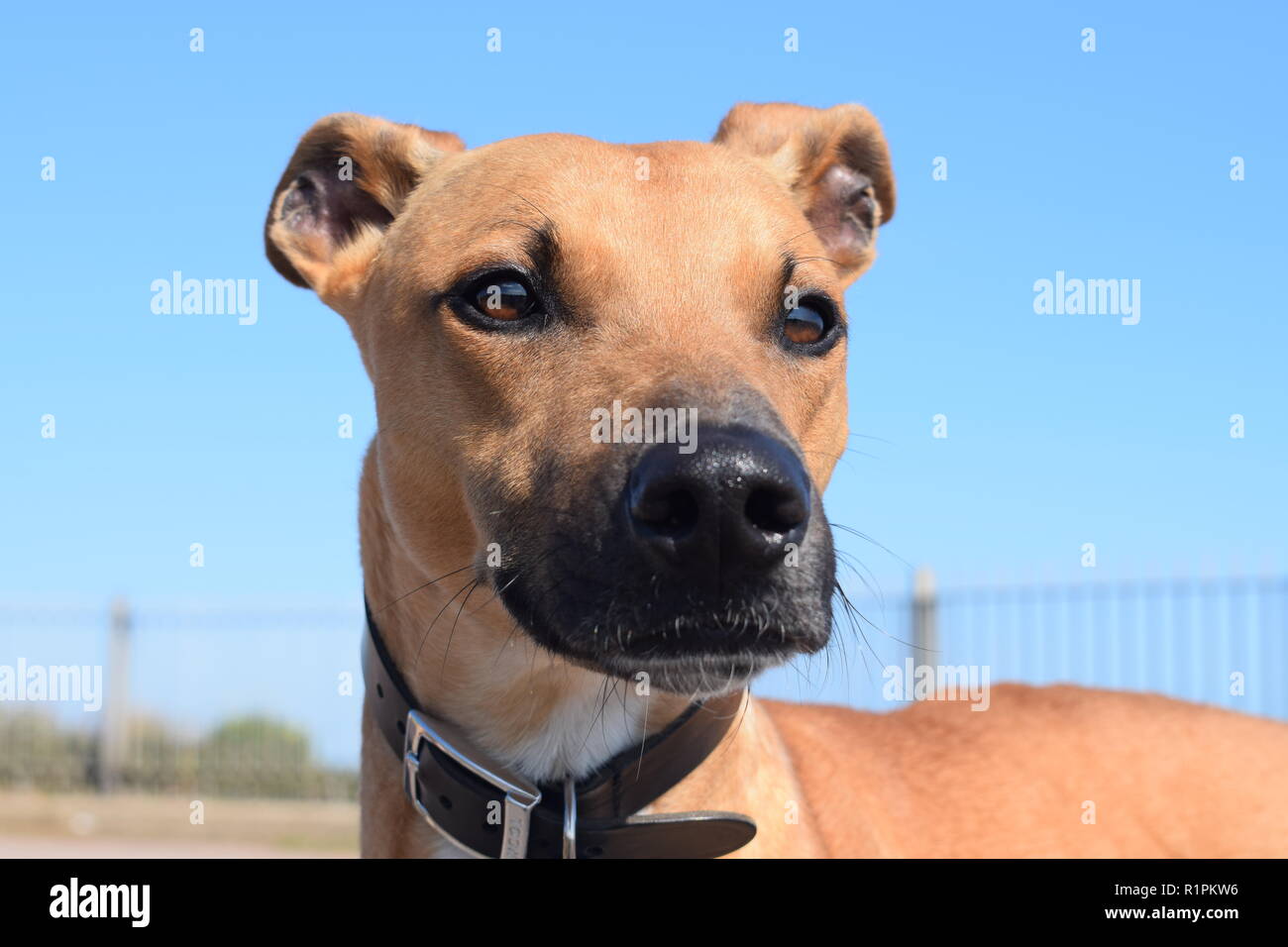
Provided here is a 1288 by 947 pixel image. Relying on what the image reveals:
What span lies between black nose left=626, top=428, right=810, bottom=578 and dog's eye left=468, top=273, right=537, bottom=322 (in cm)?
95

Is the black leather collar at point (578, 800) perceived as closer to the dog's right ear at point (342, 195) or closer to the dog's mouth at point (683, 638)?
the dog's mouth at point (683, 638)

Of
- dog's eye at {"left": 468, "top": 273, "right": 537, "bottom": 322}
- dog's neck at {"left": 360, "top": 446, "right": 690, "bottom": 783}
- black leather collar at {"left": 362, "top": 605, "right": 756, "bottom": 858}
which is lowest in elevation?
black leather collar at {"left": 362, "top": 605, "right": 756, "bottom": 858}

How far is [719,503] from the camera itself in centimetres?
249

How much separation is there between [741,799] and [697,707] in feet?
0.99

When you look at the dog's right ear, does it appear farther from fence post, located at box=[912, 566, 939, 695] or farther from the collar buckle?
fence post, located at box=[912, 566, 939, 695]

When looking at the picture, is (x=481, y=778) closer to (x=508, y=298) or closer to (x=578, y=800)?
(x=578, y=800)

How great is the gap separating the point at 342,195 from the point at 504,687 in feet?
6.81

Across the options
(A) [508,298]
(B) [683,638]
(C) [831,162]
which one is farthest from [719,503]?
(C) [831,162]

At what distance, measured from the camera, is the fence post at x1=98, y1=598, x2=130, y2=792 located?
1697 cm

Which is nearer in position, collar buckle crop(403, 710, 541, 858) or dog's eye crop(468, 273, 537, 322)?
collar buckle crop(403, 710, 541, 858)

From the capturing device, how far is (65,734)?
17.9 metres

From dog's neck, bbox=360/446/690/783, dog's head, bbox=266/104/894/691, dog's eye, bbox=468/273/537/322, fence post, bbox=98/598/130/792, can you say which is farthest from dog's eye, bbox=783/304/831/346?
fence post, bbox=98/598/130/792

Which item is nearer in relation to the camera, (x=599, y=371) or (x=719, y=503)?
(x=719, y=503)

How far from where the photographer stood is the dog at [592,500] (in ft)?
8.77
